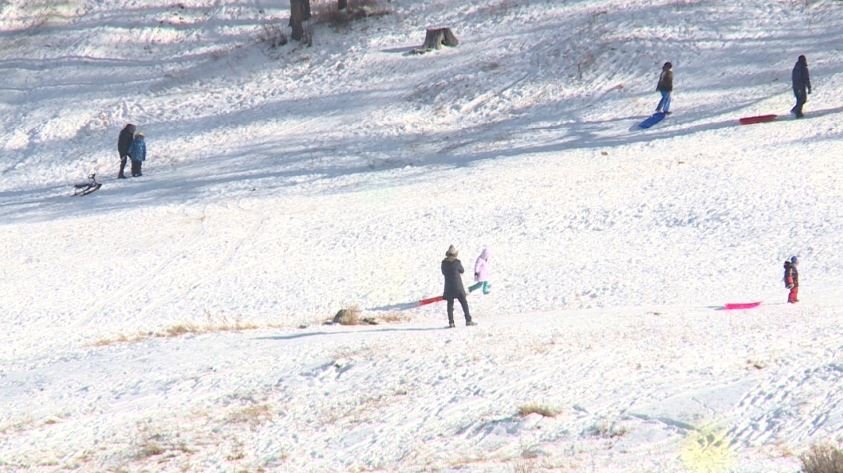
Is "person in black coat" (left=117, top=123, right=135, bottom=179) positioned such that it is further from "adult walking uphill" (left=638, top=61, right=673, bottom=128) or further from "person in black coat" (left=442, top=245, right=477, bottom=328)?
"person in black coat" (left=442, top=245, right=477, bottom=328)

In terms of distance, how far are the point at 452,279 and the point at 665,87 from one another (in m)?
12.7

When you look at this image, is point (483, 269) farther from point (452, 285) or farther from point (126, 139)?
point (126, 139)

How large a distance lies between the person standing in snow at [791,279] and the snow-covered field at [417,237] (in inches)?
16.0

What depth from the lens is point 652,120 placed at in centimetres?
2688

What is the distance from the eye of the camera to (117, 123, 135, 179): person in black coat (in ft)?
91.2

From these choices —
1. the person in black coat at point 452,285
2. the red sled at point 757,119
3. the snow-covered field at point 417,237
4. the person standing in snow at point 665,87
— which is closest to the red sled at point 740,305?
the snow-covered field at point 417,237

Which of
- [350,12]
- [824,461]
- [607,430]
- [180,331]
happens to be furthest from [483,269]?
[350,12]

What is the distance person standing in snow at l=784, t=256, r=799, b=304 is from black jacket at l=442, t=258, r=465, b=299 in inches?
170

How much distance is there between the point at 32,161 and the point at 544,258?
17.2 m

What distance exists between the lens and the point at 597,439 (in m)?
10.7

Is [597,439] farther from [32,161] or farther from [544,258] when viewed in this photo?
[32,161]

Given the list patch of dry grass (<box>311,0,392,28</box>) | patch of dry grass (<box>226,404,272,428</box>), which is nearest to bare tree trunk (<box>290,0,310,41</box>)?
patch of dry grass (<box>311,0,392,28</box>)

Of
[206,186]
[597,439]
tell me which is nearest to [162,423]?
[597,439]

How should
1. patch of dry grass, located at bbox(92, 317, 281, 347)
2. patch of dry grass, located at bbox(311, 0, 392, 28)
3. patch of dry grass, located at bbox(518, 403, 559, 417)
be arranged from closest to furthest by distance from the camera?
patch of dry grass, located at bbox(518, 403, 559, 417) → patch of dry grass, located at bbox(92, 317, 281, 347) → patch of dry grass, located at bbox(311, 0, 392, 28)
